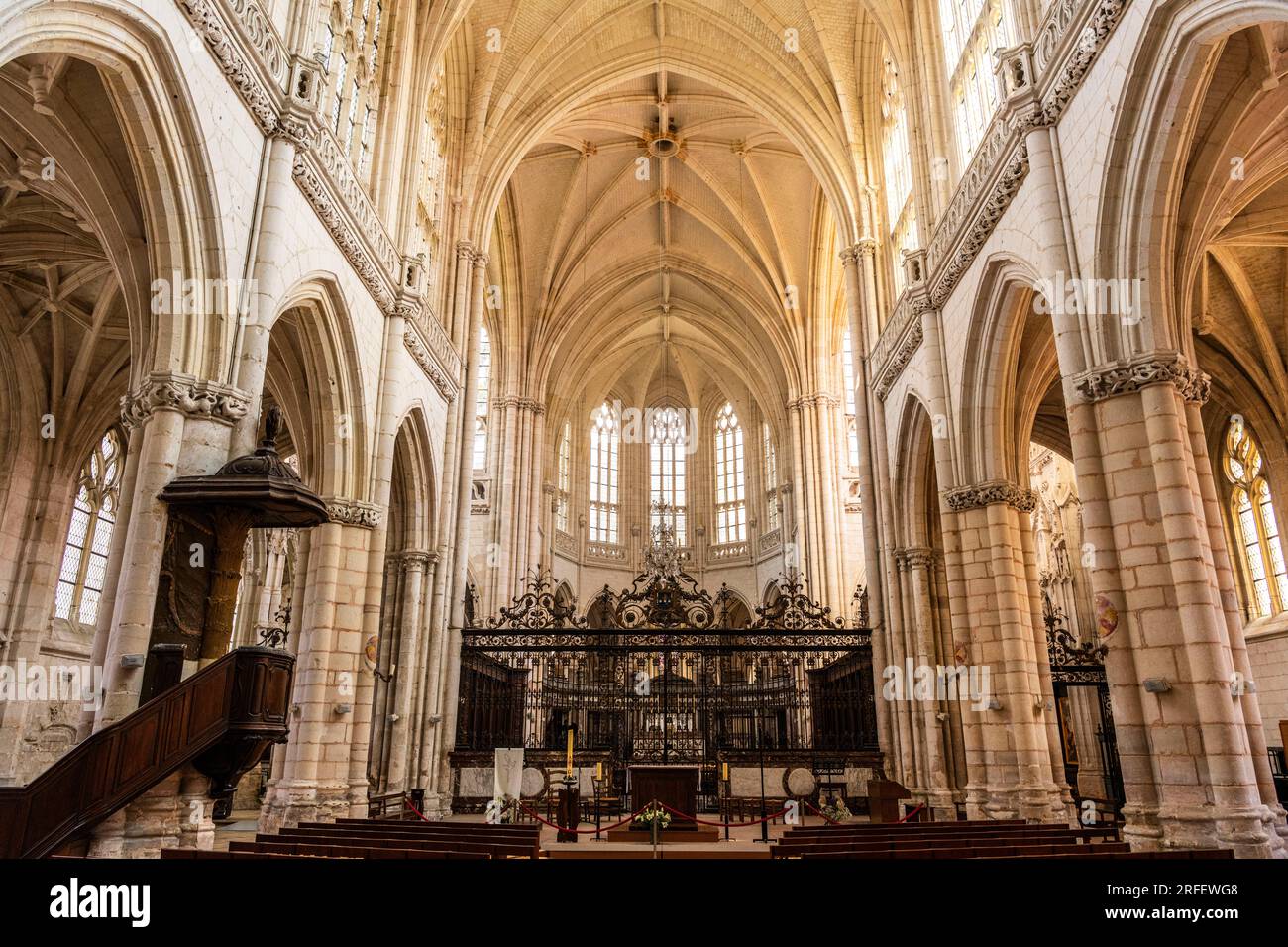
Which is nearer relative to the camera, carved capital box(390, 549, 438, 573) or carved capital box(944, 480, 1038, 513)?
carved capital box(944, 480, 1038, 513)

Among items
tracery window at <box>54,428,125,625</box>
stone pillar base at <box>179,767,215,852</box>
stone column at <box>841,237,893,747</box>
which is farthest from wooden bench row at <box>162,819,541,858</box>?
tracery window at <box>54,428,125,625</box>

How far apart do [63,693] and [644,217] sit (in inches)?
978

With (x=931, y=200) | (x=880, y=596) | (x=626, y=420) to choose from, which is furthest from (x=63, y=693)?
(x=626, y=420)

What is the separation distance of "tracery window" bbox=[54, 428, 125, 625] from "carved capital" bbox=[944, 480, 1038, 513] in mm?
19095

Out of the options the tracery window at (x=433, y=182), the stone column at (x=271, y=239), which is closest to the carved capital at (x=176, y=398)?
the stone column at (x=271, y=239)

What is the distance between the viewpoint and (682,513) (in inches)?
1780

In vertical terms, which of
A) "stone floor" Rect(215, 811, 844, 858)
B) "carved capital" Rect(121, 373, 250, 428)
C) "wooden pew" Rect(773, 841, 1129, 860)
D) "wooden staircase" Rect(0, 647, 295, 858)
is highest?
"carved capital" Rect(121, 373, 250, 428)

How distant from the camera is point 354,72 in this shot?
15898 millimetres

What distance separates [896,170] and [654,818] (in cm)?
1674

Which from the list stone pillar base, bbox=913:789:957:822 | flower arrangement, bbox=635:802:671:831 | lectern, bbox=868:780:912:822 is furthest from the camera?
stone pillar base, bbox=913:789:957:822

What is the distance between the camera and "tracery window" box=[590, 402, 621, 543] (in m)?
44.2

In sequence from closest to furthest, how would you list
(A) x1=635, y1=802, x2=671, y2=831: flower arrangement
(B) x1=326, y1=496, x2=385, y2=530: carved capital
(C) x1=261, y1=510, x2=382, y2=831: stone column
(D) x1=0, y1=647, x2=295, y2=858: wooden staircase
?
(D) x1=0, y1=647, x2=295, y2=858: wooden staircase
(A) x1=635, y1=802, x2=671, y2=831: flower arrangement
(C) x1=261, y1=510, x2=382, y2=831: stone column
(B) x1=326, y1=496, x2=385, y2=530: carved capital

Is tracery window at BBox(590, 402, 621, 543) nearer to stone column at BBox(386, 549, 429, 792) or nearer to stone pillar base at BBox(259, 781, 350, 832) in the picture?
stone column at BBox(386, 549, 429, 792)
